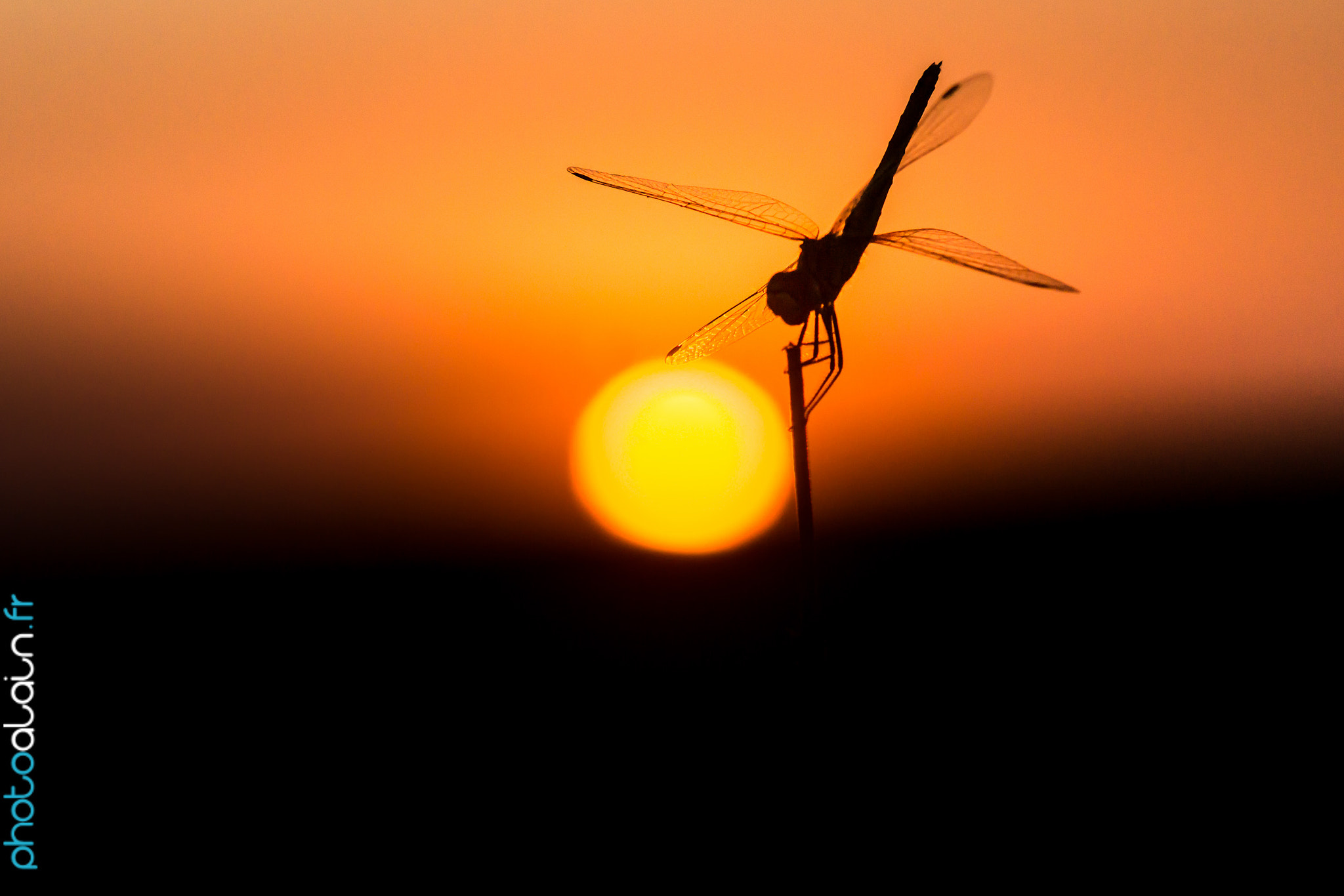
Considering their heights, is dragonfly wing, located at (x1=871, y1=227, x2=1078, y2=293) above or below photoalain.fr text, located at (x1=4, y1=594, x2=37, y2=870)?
above

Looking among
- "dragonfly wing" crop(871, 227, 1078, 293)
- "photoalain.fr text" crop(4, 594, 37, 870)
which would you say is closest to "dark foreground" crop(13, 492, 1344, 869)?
"photoalain.fr text" crop(4, 594, 37, 870)

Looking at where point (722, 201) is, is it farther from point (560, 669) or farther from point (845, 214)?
point (560, 669)

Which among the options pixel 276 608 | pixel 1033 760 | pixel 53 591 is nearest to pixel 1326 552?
pixel 1033 760

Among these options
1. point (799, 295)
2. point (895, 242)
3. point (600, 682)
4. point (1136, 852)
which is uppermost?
point (600, 682)

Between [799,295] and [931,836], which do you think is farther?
[931,836]

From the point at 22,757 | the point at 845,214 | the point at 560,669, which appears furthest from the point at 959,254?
the point at 560,669

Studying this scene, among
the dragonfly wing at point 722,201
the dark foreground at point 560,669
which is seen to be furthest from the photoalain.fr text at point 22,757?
the dark foreground at point 560,669

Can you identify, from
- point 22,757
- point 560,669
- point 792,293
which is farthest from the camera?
point 560,669

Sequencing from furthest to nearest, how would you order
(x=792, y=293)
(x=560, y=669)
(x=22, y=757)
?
(x=560, y=669) < (x=22, y=757) < (x=792, y=293)

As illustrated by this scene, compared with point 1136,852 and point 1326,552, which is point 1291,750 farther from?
point 1326,552

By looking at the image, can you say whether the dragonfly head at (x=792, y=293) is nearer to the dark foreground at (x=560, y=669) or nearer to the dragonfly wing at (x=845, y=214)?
the dragonfly wing at (x=845, y=214)

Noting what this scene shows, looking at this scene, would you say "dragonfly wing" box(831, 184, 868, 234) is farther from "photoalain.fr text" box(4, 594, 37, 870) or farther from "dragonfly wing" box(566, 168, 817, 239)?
"photoalain.fr text" box(4, 594, 37, 870)
